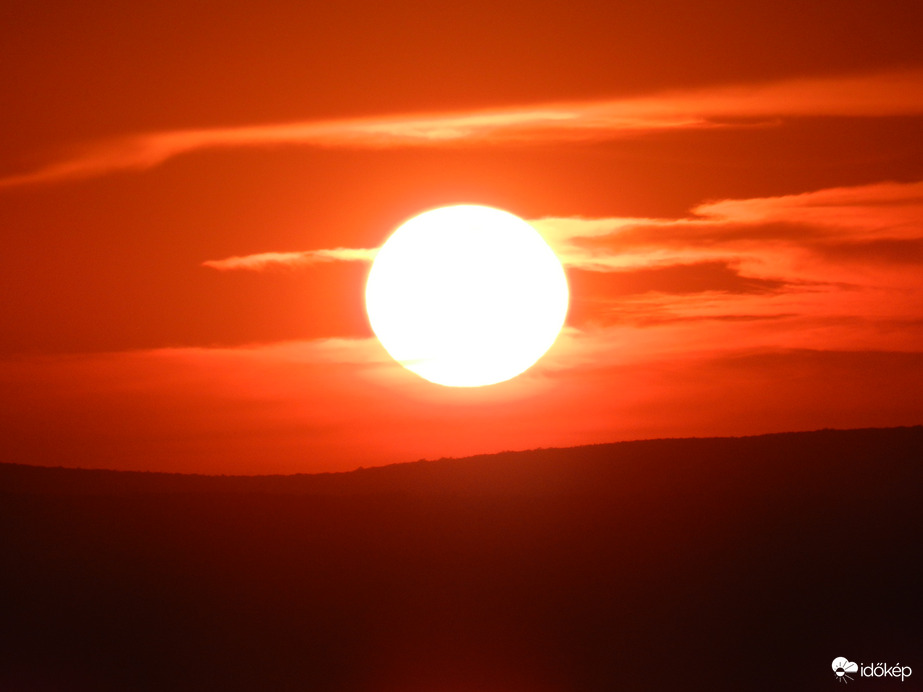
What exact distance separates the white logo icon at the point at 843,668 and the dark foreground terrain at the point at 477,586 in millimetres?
123

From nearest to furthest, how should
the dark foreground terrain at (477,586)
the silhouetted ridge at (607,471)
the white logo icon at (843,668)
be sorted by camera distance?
the white logo icon at (843,668) → the dark foreground terrain at (477,586) → the silhouetted ridge at (607,471)

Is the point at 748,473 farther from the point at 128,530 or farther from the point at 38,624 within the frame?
the point at 38,624

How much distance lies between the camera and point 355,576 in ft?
55.4

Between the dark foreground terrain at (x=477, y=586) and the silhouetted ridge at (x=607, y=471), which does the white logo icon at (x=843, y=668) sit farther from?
the silhouetted ridge at (x=607, y=471)

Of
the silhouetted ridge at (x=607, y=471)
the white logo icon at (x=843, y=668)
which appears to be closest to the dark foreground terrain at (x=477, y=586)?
the white logo icon at (x=843, y=668)

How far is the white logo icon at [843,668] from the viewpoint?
1235 centimetres

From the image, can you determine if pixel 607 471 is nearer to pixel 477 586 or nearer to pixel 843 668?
pixel 477 586

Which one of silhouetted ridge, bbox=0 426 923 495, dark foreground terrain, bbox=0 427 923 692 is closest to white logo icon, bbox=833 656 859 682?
dark foreground terrain, bbox=0 427 923 692

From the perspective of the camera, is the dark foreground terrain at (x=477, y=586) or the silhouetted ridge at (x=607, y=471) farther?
the silhouetted ridge at (x=607, y=471)

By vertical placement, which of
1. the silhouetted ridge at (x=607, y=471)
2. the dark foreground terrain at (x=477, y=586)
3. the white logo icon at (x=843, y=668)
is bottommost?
the white logo icon at (x=843, y=668)

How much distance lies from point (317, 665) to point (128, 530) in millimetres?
7590

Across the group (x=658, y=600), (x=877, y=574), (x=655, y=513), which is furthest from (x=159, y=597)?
(x=877, y=574)

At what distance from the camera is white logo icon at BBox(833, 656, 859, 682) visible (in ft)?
40.5

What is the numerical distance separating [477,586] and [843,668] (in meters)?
5.74
